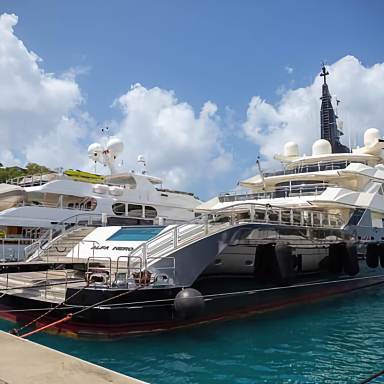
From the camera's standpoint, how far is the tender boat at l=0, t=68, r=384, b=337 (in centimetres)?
1038

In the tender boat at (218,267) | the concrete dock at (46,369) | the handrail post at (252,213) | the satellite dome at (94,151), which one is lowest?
the concrete dock at (46,369)

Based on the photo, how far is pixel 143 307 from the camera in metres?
10.4

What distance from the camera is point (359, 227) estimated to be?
20547 millimetres

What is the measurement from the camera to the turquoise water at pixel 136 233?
1374 cm

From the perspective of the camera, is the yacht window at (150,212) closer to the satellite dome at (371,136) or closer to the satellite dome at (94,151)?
the satellite dome at (94,151)

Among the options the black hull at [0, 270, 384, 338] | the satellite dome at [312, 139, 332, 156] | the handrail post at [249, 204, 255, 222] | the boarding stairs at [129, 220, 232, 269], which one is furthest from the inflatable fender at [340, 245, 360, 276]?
the satellite dome at [312, 139, 332, 156]

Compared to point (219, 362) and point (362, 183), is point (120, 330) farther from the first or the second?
point (362, 183)

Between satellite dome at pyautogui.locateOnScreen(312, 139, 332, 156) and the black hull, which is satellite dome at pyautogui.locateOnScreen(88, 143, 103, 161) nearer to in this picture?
satellite dome at pyautogui.locateOnScreen(312, 139, 332, 156)

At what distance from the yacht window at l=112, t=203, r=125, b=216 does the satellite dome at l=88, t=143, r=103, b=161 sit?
270 inches

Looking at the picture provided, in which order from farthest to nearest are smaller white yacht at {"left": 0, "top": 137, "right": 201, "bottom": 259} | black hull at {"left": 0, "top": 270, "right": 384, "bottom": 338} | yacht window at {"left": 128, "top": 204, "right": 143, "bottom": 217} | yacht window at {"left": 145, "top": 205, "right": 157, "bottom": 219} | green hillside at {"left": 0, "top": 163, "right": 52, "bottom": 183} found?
green hillside at {"left": 0, "top": 163, "right": 52, "bottom": 183} < yacht window at {"left": 145, "top": 205, "right": 157, "bottom": 219} < yacht window at {"left": 128, "top": 204, "right": 143, "bottom": 217} < smaller white yacht at {"left": 0, "top": 137, "right": 201, "bottom": 259} < black hull at {"left": 0, "top": 270, "right": 384, "bottom": 338}

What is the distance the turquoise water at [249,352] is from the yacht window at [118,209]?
19096 millimetres

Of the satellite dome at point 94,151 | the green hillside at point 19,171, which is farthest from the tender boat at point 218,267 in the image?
the green hillside at point 19,171

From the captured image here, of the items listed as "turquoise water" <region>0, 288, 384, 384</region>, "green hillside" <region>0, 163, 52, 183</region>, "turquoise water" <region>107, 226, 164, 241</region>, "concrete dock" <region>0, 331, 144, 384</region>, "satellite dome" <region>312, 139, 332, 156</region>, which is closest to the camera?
"concrete dock" <region>0, 331, 144, 384</region>

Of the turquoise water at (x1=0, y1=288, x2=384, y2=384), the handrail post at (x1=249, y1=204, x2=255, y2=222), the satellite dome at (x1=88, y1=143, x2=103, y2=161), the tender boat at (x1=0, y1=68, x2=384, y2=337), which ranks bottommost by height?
the turquoise water at (x1=0, y1=288, x2=384, y2=384)
